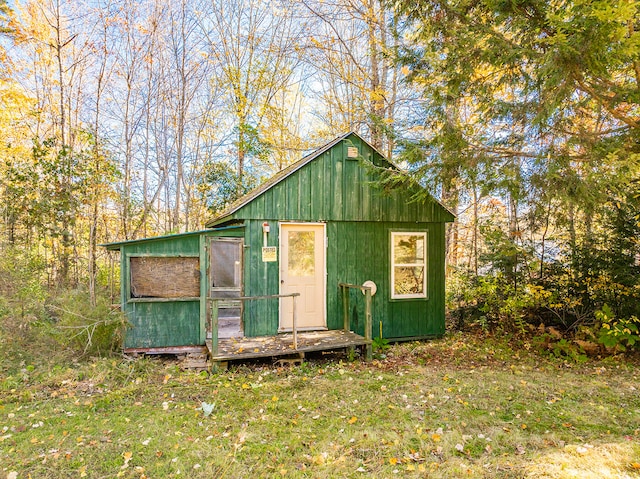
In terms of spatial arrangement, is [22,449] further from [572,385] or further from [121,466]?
[572,385]

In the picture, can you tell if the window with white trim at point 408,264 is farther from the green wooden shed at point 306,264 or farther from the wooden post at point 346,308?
the wooden post at point 346,308

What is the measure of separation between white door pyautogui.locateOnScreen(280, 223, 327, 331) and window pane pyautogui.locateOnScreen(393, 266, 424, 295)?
1.62 meters

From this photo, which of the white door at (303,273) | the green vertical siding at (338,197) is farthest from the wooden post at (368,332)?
the green vertical siding at (338,197)

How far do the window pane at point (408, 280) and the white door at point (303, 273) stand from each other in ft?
5.32

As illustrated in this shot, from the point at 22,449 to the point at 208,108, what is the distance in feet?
40.3

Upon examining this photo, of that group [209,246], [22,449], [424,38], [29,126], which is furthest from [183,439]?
[29,126]

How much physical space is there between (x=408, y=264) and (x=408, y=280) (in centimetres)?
34

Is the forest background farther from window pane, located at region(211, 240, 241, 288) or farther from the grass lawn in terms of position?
window pane, located at region(211, 240, 241, 288)

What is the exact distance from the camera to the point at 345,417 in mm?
4109

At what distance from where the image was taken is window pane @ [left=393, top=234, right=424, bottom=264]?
7.75 m

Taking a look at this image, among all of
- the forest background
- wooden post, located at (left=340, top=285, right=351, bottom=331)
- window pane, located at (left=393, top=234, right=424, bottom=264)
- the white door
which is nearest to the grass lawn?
wooden post, located at (left=340, top=285, right=351, bottom=331)

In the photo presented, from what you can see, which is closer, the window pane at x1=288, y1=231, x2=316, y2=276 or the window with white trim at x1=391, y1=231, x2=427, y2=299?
the window pane at x1=288, y1=231, x2=316, y2=276

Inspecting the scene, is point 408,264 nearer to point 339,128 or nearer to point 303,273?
point 303,273

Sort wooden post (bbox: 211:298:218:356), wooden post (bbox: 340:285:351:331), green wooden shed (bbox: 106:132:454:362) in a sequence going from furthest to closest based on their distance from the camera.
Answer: wooden post (bbox: 340:285:351:331), green wooden shed (bbox: 106:132:454:362), wooden post (bbox: 211:298:218:356)
